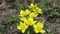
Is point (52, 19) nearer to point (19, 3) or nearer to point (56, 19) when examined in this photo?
point (56, 19)

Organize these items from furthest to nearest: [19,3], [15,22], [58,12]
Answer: [19,3] < [58,12] < [15,22]

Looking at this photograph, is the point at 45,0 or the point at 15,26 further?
the point at 45,0

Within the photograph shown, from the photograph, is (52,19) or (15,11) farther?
(15,11)

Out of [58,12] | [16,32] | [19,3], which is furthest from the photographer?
[19,3]

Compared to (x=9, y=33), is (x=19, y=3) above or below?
above

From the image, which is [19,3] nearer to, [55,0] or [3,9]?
[3,9]

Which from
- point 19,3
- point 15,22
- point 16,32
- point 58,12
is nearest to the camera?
point 16,32

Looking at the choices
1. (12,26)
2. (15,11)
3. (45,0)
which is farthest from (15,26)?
(45,0)

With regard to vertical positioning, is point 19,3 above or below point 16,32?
above

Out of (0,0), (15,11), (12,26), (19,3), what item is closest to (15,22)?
(12,26)
